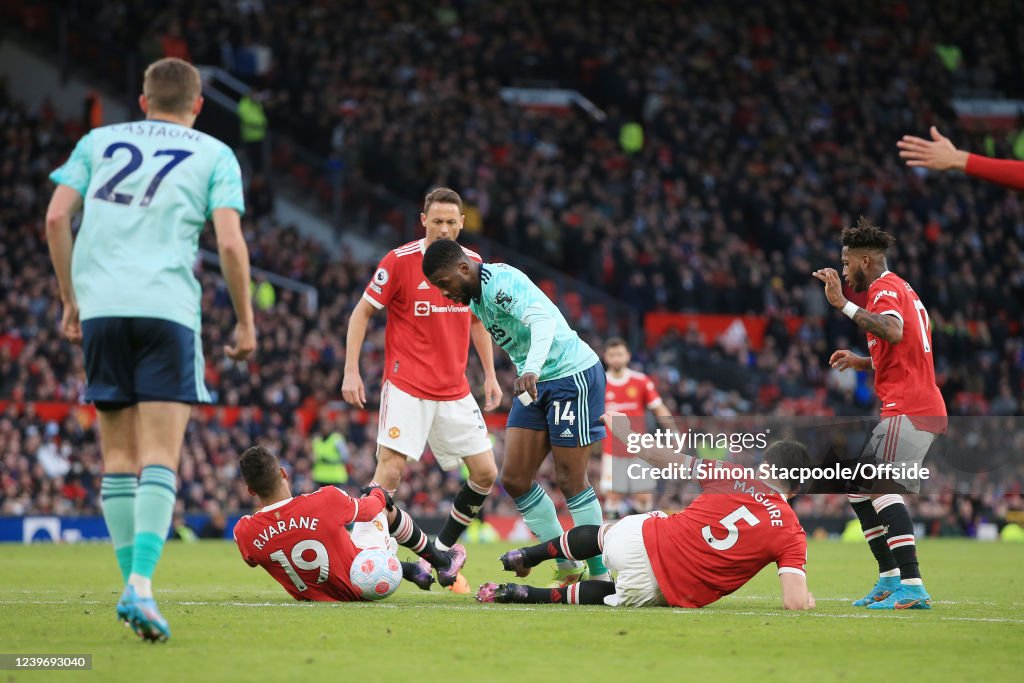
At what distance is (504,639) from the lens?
6.77m

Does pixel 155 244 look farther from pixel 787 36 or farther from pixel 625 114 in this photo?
pixel 787 36

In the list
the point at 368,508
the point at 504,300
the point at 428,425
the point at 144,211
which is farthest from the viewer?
the point at 428,425

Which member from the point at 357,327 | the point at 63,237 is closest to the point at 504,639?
the point at 63,237

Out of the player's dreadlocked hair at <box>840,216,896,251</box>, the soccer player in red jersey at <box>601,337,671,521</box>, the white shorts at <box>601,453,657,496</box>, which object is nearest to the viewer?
the player's dreadlocked hair at <box>840,216,896,251</box>

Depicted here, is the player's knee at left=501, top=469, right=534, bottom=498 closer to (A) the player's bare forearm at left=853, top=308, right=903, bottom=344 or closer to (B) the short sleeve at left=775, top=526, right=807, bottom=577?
(B) the short sleeve at left=775, top=526, right=807, bottom=577

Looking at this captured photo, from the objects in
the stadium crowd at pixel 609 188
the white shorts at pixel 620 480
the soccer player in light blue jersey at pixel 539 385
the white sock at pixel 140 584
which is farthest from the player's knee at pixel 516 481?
the stadium crowd at pixel 609 188

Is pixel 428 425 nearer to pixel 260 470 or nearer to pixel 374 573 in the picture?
pixel 374 573

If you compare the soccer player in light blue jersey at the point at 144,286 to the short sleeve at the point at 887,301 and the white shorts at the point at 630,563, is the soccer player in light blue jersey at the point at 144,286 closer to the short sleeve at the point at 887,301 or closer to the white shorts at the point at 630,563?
the white shorts at the point at 630,563

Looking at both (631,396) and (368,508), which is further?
(631,396)

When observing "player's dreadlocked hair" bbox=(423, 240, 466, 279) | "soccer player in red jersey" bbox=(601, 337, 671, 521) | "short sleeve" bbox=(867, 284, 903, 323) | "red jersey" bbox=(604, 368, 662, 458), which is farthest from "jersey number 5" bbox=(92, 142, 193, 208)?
"red jersey" bbox=(604, 368, 662, 458)

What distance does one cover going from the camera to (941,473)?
21047 mm

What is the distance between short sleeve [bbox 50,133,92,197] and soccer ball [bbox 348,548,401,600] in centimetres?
325

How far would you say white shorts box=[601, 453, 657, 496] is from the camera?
16.7 metres

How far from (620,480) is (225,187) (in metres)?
11.9
